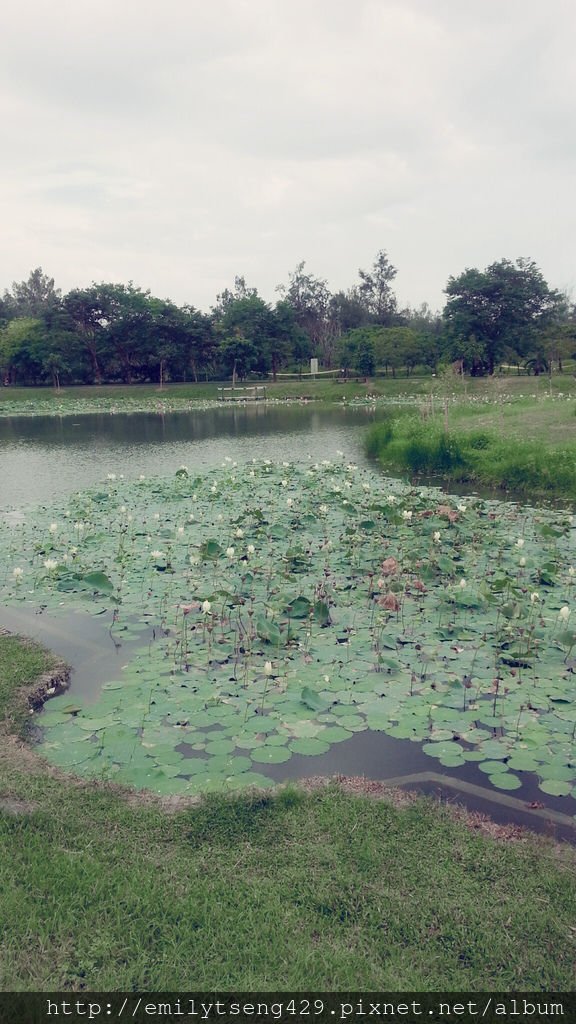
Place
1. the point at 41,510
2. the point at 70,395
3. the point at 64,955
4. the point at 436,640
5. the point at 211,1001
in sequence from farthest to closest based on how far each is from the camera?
the point at 70,395, the point at 41,510, the point at 436,640, the point at 64,955, the point at 211,1001

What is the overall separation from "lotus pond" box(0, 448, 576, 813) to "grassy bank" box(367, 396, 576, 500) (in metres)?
2.87

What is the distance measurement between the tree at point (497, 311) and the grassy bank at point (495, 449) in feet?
98.2

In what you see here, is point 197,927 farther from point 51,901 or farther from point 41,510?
point 41,510

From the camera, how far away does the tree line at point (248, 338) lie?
165ft

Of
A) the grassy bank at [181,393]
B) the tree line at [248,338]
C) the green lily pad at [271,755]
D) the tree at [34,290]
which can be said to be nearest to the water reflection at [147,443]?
the grassy bank at [181,393]

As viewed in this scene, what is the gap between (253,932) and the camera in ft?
9.74

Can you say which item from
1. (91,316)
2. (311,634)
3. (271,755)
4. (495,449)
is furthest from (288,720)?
(91,316)

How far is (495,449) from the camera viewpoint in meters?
15.4

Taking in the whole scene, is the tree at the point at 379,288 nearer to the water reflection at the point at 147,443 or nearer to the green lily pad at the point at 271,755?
the water reflection at the point at 147,443

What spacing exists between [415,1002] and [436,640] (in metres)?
3.84

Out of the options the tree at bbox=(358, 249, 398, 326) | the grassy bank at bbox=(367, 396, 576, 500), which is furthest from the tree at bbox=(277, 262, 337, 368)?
the grassy bank at bbox=(367, 396, 576, 500)

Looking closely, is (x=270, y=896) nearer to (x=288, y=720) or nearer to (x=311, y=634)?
(x=288, y=720)

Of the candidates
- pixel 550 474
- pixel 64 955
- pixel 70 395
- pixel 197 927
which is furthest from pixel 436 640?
pixel 70 395

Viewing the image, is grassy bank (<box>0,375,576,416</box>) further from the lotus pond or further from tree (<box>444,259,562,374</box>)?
A: the lotus pond
